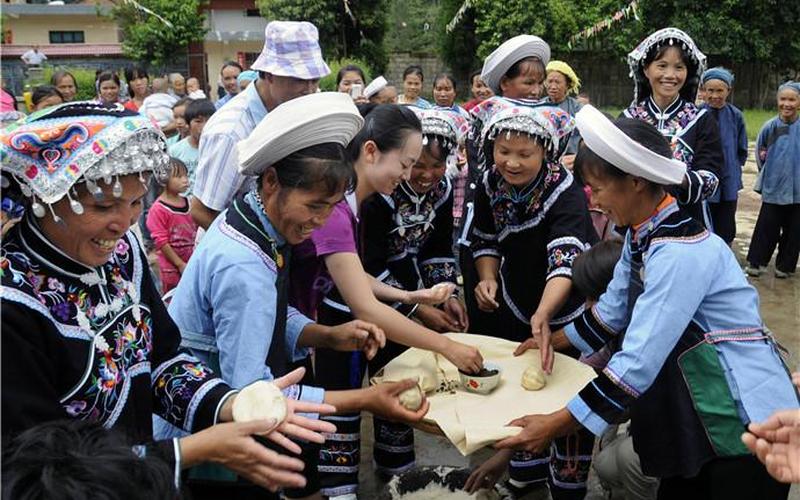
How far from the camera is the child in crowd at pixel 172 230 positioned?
4.25m

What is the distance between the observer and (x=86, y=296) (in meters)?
1.52

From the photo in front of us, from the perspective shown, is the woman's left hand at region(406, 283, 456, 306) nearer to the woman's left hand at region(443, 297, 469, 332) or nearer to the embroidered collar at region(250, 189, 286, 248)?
the woman's left hand at region(443, 297, 469, 332)

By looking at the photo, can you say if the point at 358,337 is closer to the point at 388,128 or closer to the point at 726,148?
the point at 388,128

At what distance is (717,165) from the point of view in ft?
12.9

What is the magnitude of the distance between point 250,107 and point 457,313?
1.40 m

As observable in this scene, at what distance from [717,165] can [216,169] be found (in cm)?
273

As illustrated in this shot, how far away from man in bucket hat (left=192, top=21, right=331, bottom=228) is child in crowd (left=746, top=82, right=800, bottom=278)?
4966 mm

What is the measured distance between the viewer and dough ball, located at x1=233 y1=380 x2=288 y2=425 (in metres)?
1.57

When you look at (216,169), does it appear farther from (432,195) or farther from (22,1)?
(22,1)

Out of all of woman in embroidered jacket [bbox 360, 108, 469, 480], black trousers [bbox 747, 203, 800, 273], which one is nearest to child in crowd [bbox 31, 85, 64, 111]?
woman in embroidered jacket [bbox 360, 108, 469, 480]

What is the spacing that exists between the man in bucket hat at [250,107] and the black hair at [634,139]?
1622 mm

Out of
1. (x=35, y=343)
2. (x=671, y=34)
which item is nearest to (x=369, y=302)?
(x=35, y=343)

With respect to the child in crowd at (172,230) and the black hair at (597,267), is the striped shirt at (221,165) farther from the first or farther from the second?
the black hair at (597,267)

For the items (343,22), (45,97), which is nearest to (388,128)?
(45,97)
